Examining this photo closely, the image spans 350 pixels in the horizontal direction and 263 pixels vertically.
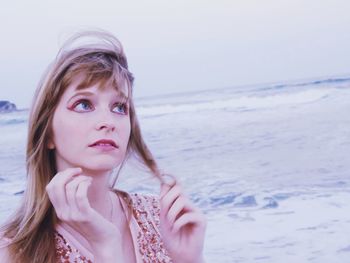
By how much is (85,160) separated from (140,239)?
45 centimetres

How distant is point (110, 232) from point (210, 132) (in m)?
15.2

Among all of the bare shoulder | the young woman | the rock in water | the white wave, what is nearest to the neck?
the young woman

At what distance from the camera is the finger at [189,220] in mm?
1841

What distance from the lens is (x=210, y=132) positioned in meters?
16.9

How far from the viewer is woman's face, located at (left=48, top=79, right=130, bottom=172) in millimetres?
1769

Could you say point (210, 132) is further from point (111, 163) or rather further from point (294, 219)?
point (111, 163)

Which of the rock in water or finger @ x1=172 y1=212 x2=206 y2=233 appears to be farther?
the rock in water

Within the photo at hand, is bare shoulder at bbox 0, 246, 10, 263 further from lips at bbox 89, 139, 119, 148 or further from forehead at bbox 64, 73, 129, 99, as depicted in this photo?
forehead at bbox 64, 73, 129, 99

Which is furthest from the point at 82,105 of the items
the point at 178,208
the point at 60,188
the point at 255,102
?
the point at 255,102

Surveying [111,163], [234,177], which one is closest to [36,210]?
[111,163]

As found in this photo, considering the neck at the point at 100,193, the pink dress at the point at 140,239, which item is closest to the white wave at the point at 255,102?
the pink dress at the point at 140,239

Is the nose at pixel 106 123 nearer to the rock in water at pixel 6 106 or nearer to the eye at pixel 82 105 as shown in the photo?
the eye at pixel 82 105

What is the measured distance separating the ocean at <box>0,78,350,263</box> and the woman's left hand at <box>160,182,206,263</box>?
40 centimetres

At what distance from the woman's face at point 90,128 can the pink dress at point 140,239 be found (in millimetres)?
258
